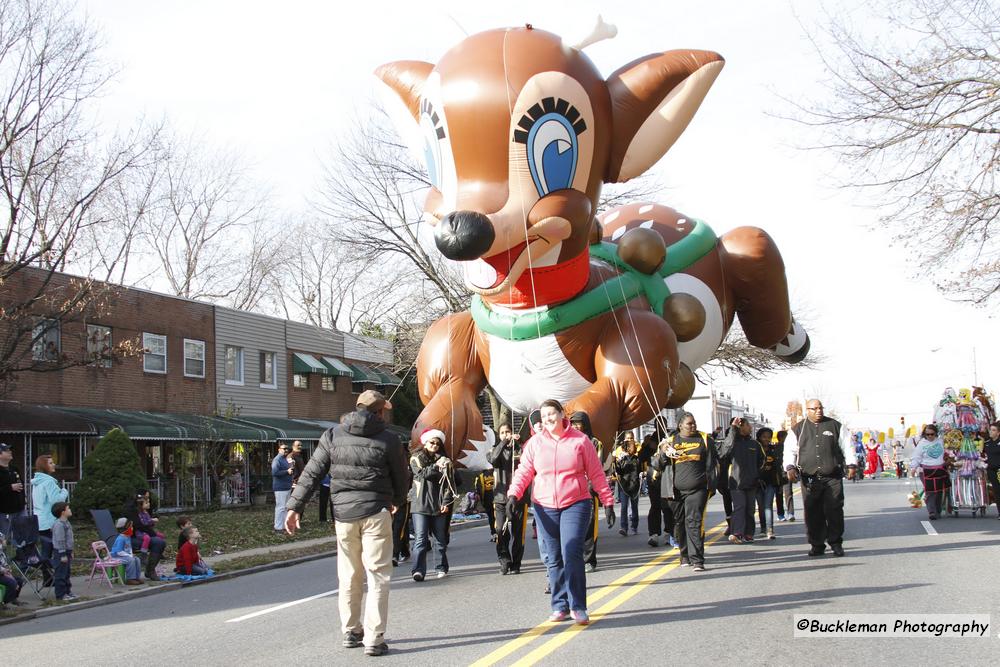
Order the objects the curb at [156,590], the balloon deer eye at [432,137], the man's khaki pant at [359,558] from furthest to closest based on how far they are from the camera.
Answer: the curb at [156,590], the balloon deer eye at [432,137], the man's khaki pant at [359,558]

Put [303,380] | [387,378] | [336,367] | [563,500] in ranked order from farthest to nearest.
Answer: [387,378] < [336,367] < [303,380] < [563,500]

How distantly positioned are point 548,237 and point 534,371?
1.53 meters

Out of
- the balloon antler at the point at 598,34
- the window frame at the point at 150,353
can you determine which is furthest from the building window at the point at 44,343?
the balloon antler at the point at 598,34

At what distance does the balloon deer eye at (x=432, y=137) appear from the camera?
8656 mm

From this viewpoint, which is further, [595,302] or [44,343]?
[44,343]

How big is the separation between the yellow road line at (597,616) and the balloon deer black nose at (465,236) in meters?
2.97

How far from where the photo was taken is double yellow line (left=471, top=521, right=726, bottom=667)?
5.86 meters

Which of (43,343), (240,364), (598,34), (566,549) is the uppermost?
(598,34)

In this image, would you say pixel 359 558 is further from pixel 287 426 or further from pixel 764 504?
pixel 287 426

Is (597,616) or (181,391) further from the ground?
(181,391)

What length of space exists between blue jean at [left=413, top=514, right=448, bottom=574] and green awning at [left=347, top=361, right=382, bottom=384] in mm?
25035

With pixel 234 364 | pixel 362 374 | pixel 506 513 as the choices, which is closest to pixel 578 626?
pixel 506 513

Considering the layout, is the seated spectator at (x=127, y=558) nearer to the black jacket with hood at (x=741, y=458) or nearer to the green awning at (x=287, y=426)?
the black jacket with hood at (x=741, y=458)

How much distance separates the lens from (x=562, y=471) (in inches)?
273
